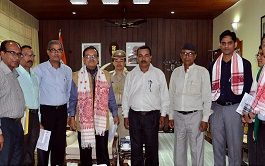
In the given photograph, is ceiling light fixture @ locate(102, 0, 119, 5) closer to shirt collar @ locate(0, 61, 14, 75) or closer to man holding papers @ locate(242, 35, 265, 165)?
shirt collar @ locate(0, 61, 14, 75)

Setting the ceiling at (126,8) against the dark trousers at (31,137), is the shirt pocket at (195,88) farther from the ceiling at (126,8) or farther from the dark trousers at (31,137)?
the ceiling at (126,8)

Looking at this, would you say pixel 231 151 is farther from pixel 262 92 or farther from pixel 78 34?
pixel 78 34

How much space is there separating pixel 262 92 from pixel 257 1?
391 centimetres

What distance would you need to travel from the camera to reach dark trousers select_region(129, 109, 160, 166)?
3.85 metres

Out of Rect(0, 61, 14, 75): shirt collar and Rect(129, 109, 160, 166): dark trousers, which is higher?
Rect(0, 61, 14, 75): shirt collar

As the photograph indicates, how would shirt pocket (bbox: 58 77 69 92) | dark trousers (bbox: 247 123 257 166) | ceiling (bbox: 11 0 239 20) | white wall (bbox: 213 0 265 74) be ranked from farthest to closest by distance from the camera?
1. ceiling (bbox: 11 0 239 20)
2. white wall (bbox: 213 0 265 74)
3. shirt pocket (bbox: 58 77 69 92)
4. dark trousers (bbox: 247 123 257 166)

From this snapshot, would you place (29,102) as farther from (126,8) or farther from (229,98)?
(126,8)

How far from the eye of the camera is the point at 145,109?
12.6 ft

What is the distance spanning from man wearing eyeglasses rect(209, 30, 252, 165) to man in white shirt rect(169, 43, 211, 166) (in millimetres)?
126

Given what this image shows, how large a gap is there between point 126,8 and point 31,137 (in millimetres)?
5088

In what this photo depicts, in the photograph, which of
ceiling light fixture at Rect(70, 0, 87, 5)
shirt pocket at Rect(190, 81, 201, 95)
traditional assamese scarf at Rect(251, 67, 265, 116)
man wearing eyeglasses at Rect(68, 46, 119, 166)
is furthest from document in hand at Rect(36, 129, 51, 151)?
ceiling light fixture at Rect(70, 0, 87, 5)

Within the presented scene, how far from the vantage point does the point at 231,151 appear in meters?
3.63

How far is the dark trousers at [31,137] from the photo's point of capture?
147 inches

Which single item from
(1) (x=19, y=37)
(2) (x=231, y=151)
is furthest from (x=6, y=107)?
(1) (x=19, y=37)
